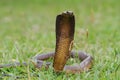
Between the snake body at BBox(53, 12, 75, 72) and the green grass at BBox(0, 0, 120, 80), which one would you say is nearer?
the snake body at BBox(53, 12, 75, 72)

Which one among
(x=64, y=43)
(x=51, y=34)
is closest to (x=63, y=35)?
(x=64, y=43)

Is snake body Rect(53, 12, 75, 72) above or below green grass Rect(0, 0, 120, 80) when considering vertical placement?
above

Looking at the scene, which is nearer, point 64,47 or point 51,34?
point 64,47

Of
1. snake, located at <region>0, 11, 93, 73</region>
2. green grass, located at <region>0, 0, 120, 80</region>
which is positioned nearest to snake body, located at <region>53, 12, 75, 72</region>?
snake, located at <region>0, 11, 93, 73</region>

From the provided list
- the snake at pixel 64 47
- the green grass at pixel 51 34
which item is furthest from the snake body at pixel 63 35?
the green grass at pixel 51 34

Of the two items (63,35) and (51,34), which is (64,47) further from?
(51,34)

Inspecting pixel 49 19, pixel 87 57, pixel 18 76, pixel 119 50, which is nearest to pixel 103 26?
pixel 49 19

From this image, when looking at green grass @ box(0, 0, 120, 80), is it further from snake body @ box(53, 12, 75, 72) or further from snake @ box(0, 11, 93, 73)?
snake body @ box(53, 12, 75, 72)

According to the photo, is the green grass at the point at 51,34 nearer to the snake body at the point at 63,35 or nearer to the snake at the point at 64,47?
the snake at the point at 64,47
